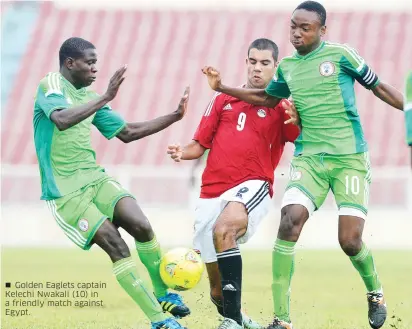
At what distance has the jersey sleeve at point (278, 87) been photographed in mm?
9133

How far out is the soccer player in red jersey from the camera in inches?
356

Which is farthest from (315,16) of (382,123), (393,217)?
(382,123)

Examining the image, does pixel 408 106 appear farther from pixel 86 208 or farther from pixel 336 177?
pixel 86 208

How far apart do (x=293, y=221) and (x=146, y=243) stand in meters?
1.32

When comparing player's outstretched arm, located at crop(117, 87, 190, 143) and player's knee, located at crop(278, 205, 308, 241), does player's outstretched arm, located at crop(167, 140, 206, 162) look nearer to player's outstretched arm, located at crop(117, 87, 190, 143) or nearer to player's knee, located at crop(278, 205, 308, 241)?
player's outstretched arm, located at crop(117, 87, 190, 143)

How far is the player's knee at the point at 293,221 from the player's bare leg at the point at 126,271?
3.87ft

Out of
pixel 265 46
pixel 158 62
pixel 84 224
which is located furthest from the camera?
pixel 158 62

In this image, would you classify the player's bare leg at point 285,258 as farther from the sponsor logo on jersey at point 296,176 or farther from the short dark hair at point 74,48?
the short dark hair at point 74,48

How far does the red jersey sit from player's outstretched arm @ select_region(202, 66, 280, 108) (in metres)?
0.16

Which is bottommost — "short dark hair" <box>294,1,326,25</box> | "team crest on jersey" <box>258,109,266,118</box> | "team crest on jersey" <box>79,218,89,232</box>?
"team crest on jersey" <box>79,218,89,232</box>

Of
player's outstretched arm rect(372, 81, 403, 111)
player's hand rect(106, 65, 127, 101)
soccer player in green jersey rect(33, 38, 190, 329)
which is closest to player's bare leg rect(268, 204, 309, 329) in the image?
soccer player in green jersey rect(33, 38, 190, 329)

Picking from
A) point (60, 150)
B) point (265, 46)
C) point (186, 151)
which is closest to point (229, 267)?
point (186, 151)

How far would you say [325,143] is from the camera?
29.0 ft

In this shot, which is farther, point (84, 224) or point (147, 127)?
point (147, 127)
